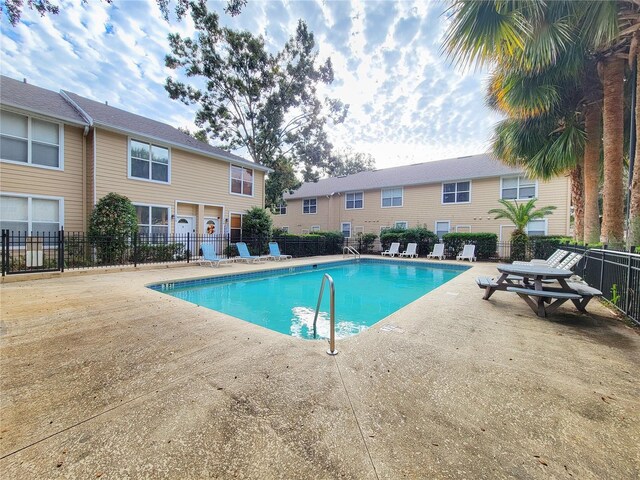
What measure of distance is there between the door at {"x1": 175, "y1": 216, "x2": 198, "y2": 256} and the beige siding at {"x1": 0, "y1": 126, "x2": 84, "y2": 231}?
3584 millimetres

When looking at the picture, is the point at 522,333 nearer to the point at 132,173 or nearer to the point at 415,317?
the point at 415,317

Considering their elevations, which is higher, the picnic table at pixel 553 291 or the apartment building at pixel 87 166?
the apartment building at pixel 87 166

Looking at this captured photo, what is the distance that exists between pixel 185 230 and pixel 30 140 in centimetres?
611

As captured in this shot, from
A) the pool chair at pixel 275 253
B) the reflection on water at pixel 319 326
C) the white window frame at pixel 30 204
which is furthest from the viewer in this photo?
the pool chair at pixel 275 253

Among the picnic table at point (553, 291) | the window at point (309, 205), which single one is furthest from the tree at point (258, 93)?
the picnic table at point (553, 291)

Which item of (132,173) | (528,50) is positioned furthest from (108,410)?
(132,173)

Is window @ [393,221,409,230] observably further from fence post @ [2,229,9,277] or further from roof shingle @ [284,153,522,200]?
fence post @ [2,229,9,277]

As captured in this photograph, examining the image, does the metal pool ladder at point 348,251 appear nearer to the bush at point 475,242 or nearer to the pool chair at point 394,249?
the pool chair at point 394,249

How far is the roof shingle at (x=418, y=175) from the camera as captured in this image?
57.9 ft

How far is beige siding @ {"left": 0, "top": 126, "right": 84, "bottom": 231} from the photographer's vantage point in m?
9.31

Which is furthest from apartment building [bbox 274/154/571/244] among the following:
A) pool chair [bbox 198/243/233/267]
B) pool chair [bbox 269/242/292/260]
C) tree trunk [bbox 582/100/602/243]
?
pool chair [bbox 198/243/233/267]

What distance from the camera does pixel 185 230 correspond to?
1378cm

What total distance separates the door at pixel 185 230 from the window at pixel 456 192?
15832 millimetres

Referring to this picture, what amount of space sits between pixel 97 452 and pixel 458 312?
5.10 m
